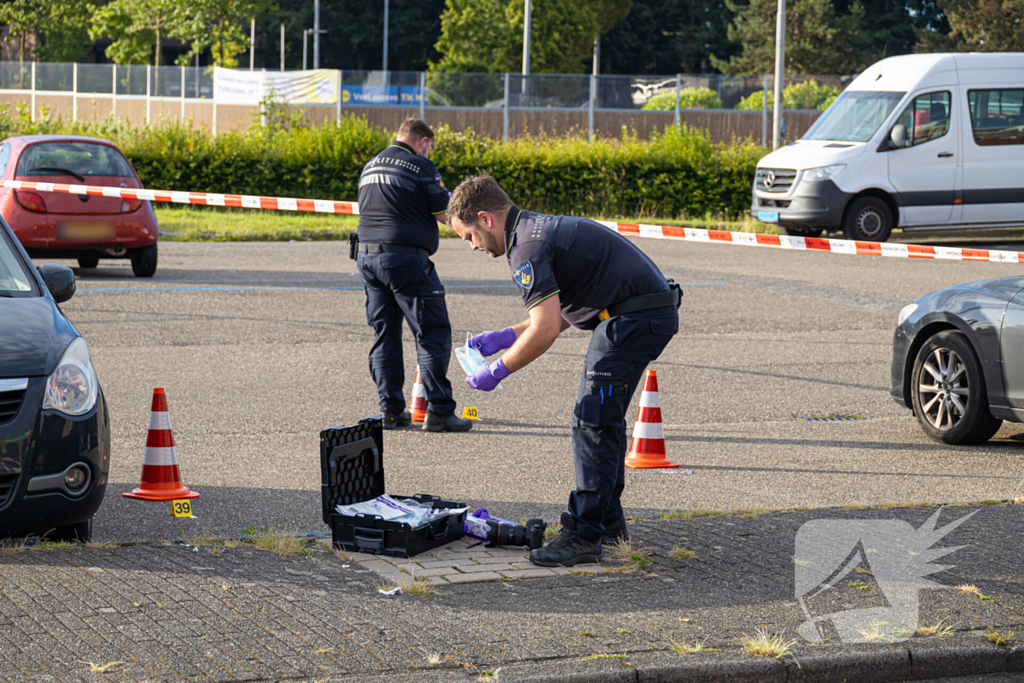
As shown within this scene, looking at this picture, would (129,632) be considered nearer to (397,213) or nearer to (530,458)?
(530,458)

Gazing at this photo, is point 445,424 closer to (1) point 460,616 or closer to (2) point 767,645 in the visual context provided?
(1) point 460,616

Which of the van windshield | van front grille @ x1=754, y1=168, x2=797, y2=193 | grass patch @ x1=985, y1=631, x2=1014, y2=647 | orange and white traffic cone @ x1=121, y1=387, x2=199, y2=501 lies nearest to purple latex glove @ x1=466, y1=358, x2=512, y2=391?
orange and white traffic cone @ x1=121, y1=387, x2=199, y2=501

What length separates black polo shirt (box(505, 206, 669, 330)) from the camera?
4848 mm

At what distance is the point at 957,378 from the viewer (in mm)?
7566

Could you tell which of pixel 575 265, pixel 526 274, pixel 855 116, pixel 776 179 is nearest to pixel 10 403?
pixel 526 274

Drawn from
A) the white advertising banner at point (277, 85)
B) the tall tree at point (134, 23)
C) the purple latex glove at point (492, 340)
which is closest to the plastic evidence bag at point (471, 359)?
the purple latex glove at point (492, 340)

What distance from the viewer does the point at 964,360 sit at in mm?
7461

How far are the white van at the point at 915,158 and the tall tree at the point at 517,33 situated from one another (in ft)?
119

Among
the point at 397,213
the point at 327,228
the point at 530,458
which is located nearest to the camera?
the point at 530,458

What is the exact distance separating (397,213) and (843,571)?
391 centimetres

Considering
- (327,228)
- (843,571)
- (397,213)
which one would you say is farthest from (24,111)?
(843,571)

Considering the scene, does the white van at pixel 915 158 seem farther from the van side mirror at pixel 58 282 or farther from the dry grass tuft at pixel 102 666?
the dry grass tuft at pixel 102 666

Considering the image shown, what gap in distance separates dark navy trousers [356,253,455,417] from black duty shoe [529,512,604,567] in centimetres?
280

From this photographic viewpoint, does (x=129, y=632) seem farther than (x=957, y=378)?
No
